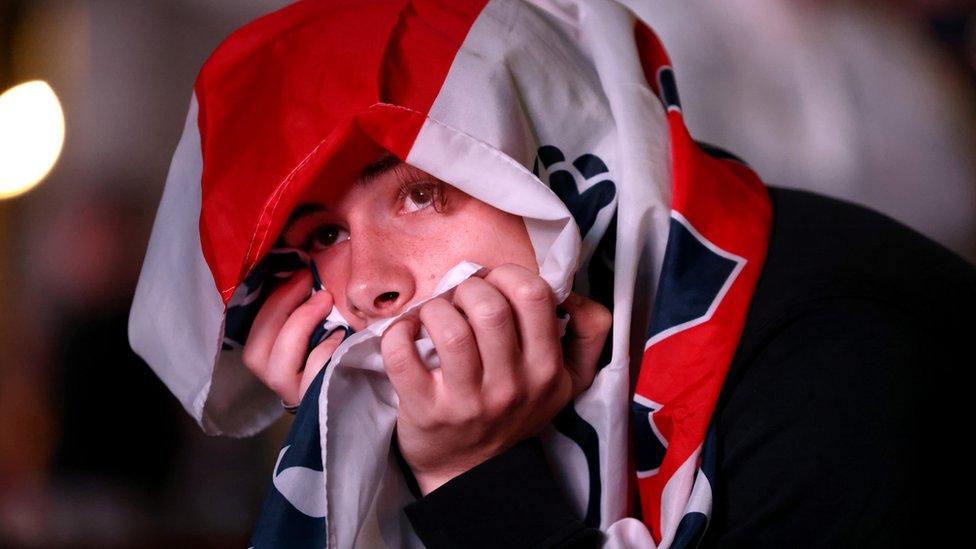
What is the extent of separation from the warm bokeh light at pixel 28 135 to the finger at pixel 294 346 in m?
0.64

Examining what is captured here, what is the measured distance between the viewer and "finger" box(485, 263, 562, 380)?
2.00ft

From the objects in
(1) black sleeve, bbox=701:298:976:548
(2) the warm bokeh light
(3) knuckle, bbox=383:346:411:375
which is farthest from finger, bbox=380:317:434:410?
(2) the warm bokeh light

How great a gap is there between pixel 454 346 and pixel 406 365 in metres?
0.04

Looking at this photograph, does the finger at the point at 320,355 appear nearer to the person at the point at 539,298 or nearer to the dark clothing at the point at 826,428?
the person at the point at 539,298

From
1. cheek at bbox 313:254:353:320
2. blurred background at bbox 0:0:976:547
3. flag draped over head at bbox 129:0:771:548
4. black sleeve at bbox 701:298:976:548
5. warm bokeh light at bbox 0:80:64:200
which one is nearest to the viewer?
black sleeve at bbox 701:298:976:548

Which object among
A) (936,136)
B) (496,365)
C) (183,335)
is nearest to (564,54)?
(496,365)

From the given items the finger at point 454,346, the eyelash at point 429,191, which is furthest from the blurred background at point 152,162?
the finger at point 454,346

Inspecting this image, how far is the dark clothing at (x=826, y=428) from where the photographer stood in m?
0.55

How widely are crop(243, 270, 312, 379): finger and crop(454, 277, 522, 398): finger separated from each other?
0.24 m

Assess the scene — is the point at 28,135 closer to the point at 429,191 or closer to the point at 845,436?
the point at 429,191

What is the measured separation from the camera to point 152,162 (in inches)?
55.8

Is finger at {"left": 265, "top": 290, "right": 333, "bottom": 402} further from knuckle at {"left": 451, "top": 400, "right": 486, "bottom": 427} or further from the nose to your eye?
knuckle at {"left": 451, "top": 400, "right": 486, "bottom": 427}

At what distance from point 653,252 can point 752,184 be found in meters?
0.15

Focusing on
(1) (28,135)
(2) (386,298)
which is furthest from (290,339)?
(1) (28,135)
